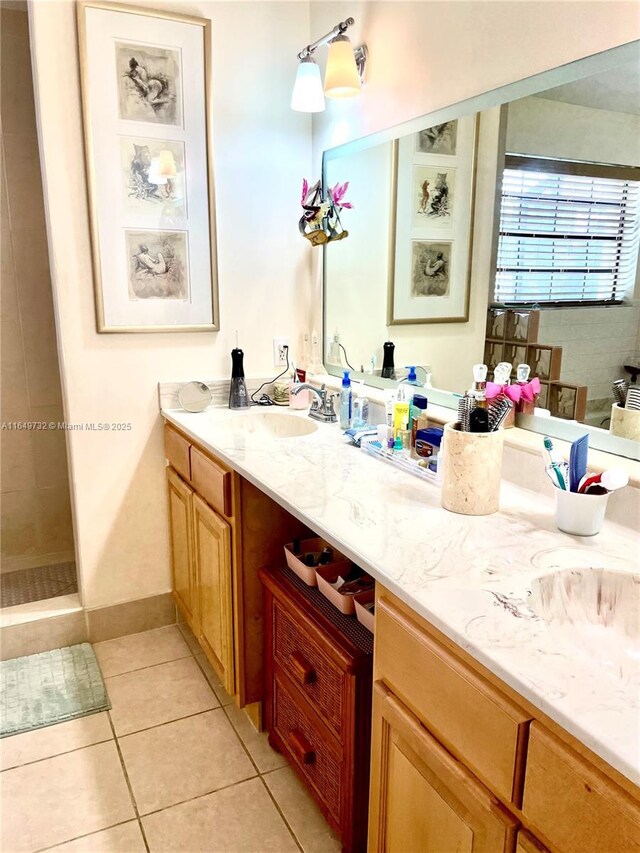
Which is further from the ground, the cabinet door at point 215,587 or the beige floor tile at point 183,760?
the cabinet door at point 215,587

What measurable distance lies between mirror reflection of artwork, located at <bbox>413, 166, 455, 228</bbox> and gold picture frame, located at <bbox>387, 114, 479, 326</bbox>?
3cm

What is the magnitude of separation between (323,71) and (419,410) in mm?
1436

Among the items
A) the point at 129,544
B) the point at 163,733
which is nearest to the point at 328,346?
the point at 129,544

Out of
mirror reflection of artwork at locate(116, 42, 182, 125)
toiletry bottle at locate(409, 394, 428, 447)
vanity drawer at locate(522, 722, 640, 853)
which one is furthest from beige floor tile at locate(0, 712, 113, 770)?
mirror reflection of artwork at locate(116, 42, 182, 125)

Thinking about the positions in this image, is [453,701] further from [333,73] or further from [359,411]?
[333,73]

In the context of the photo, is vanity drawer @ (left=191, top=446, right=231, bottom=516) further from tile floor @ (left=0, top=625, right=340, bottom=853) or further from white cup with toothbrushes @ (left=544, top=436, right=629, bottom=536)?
white cup with toothbrushes @ (left=544, top=436, right=629, bottom=536)

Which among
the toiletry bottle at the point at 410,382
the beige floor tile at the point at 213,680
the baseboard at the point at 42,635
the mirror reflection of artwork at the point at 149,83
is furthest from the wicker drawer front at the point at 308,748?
the mirror reflection of artwork at the point at 149,83

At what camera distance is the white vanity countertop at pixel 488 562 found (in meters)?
0.79

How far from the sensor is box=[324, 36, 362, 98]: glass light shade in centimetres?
199

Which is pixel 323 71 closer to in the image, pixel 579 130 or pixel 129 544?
A: pixel 579 130

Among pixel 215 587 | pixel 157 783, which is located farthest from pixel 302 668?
pixel 157 783

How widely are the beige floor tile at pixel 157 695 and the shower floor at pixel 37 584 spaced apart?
643mm

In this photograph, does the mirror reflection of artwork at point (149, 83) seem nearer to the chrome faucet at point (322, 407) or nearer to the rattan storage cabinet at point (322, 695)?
the chrome faucet at point (322, 407)

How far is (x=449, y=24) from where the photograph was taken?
173 cm
